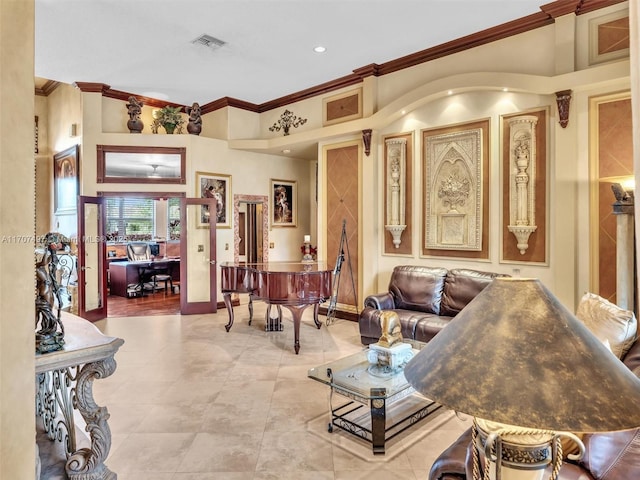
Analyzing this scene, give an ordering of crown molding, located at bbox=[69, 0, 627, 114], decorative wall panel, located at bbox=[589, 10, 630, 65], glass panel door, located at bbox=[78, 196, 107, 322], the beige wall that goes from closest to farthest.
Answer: the beige wall < decorative wall panel, located at bbox=[589, 10, 630, 65] < crown molding, located at bbox=[69, 0, 627, 114] < glass panel door, located at bbox=[78, 196, 107, 322]

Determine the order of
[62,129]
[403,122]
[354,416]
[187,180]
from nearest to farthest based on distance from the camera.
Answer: [354,416], [403,122], [187,180], [62,129]

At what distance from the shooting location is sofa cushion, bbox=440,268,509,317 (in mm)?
4383

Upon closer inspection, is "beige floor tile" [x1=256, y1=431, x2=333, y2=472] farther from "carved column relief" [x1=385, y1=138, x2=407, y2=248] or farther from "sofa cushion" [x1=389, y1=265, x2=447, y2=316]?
"carved column relief" [x1=385, y1=138, x2=407, y2=248]

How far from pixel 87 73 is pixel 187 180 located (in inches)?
86.6

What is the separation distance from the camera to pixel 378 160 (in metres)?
5.77

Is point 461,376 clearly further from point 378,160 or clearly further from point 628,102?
point 378,160

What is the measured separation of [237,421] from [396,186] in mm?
3832

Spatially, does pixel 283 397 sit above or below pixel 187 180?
below

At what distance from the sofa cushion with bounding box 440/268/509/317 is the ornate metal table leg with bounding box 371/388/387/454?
7.39 ft

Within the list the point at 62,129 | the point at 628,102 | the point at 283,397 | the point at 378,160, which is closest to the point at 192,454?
the point at 283,397

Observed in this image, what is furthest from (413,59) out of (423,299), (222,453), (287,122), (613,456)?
(222,453)

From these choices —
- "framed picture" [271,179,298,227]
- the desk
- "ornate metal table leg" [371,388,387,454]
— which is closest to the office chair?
the desk

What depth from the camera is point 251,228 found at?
903 cm

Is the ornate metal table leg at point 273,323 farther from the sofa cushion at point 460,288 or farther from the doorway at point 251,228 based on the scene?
the sofa cushion at point 460,288
